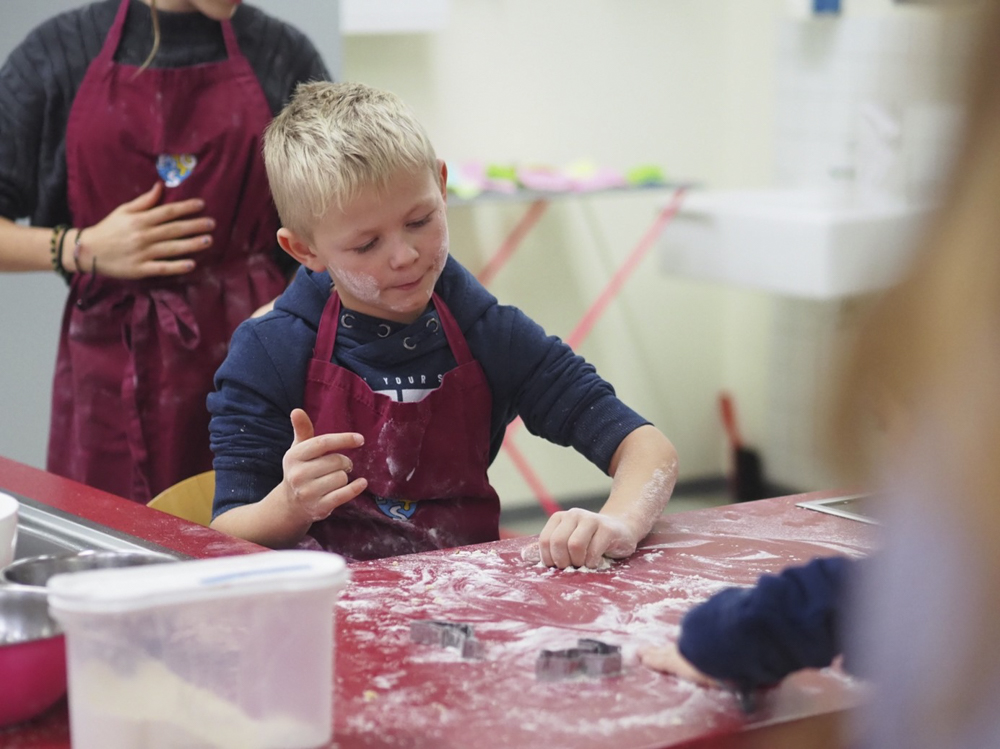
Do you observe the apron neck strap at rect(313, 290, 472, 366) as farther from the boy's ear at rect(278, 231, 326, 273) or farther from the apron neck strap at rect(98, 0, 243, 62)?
the apron neck strap at rect(98, 0, 243, 62)

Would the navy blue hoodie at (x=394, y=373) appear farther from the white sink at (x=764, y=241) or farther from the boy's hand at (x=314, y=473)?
the white sink at (x=764, y=241)

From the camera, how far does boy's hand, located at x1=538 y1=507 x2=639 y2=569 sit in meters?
1.36

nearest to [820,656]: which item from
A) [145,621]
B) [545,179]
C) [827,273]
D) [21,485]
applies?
[145,621]

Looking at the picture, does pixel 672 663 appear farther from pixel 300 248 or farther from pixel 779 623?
pixel 300 248

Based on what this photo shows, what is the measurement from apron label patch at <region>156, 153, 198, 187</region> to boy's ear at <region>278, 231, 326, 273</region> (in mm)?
511

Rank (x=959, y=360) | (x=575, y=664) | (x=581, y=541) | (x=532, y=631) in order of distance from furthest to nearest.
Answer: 1. (x=581, y=541)
2. (x=532, y=631)
3. (x=575, y=664)
4. (x=959, y=360)

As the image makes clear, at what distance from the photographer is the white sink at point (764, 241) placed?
331 cm

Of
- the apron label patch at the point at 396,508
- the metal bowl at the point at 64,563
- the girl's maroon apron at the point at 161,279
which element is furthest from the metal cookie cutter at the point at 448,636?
the girl's maroon apron at the point at 161,279

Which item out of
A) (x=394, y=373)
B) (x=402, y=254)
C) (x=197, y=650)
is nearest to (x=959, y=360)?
(x=197, y=650)

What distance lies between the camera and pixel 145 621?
2.86ft

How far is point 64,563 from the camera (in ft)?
3.84

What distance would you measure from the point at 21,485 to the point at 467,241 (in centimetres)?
249

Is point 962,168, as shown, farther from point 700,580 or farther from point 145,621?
point 700,580

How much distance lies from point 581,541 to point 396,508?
37 centimetres
